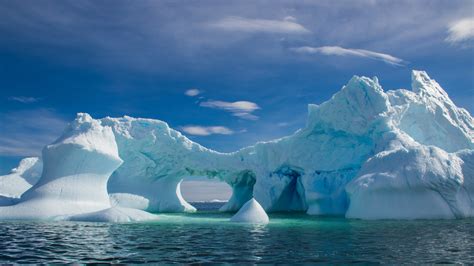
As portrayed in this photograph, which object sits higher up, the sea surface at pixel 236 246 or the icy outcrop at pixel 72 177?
the icy outcrop at pixel 72 177

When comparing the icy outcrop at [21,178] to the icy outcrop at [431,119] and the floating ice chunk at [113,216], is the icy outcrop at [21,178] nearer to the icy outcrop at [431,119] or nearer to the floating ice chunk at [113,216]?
the floating ice chunk at [113,216]

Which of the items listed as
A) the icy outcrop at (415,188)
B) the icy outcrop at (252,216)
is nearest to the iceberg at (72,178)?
the icy outcrop at (252,216)

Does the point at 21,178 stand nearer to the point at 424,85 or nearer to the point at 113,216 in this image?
the point at 113,216

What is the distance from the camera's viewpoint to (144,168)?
3794 cm

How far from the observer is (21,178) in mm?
37500

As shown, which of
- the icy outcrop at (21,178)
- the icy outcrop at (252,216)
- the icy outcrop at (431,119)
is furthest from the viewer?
the icy outcrop at (21,178)

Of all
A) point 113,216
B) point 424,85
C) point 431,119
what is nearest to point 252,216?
point 113,216

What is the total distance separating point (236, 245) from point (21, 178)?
99.2ft

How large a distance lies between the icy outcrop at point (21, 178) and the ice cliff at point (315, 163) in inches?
17.9

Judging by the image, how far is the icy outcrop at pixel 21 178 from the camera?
35.5 m

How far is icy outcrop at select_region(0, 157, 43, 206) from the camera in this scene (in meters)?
35.5

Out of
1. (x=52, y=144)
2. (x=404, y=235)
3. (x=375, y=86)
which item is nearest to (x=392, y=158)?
(x=375, y=86)

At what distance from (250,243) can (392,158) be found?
15.1m

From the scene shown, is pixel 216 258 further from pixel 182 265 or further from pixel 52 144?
pixel 52 144
